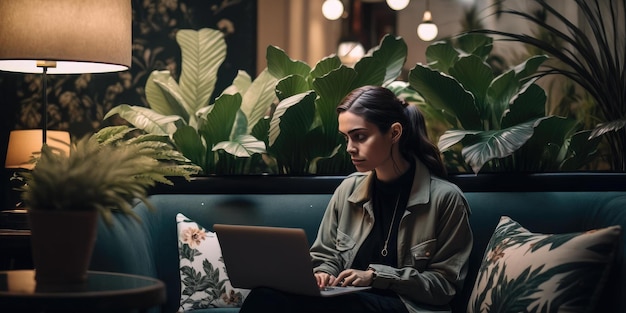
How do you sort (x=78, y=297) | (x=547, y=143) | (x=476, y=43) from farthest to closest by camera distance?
(x=476, y=43)
(x=547, y=143)
(x=78, y=297)

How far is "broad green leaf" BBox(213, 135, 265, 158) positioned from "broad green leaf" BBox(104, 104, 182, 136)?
0.23 meters

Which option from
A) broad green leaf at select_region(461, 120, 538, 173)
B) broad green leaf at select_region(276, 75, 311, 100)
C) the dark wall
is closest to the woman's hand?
broad green leaf at select_region(461, 120, 538, 173)

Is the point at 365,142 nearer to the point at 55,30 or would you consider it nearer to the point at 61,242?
the point at 55,30

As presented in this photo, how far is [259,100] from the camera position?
354 centimetres

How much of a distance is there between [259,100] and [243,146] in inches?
12.0

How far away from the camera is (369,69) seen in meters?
3.37

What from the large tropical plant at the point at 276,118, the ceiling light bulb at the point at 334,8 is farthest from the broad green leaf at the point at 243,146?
the ceiling light bulb at the point at 334,8

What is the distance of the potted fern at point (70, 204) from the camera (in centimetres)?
192

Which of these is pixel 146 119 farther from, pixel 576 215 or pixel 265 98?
pixel 576 215

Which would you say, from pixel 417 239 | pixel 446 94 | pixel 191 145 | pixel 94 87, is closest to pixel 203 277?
pixel 191 145

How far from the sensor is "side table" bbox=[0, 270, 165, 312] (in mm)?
1797

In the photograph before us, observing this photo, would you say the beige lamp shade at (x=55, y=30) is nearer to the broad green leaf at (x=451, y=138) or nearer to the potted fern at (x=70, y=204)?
the potted fern at (x=70, y=204)

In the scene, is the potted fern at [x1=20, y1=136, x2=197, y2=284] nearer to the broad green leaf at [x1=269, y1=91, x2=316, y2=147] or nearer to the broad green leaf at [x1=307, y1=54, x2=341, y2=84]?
the broad green leaf at [x1=269, y1=91, x2=316, y2=147]

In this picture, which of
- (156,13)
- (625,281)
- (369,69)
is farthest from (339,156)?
(156,13)
